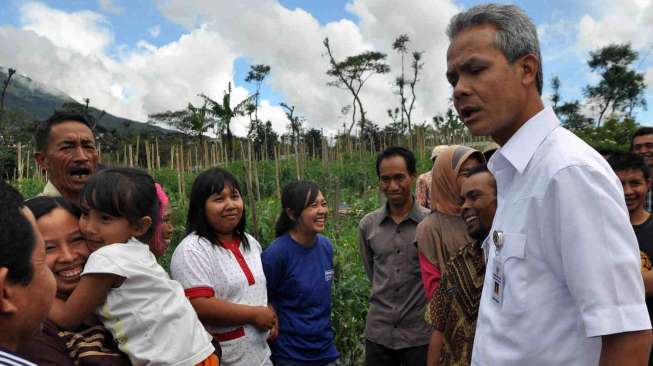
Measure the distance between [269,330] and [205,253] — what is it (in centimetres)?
46

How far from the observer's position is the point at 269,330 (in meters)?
2.21

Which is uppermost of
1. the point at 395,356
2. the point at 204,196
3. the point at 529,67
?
the point at 529,67

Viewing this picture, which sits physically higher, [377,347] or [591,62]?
[591,62]

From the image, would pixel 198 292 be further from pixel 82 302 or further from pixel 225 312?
pixel 82 302

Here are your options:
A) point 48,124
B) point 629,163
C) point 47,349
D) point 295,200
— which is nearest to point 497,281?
point 47,349

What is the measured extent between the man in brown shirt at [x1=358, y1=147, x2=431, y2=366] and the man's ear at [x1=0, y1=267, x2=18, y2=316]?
182 centimetres

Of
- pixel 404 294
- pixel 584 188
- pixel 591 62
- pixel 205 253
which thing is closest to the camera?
pixel 584 188

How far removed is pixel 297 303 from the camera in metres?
2.36

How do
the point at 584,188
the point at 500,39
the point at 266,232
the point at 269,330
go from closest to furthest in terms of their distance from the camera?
the point at 584,188, the point at 500,39, the point at 269,330, the point at 266,232

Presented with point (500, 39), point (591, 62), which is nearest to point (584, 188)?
point (500, 39)

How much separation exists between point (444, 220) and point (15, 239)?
1695 mm

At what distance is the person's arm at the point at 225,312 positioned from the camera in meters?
1.96

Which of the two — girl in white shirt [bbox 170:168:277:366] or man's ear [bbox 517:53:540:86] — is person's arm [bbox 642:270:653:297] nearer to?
man's ear [bbox 517:53:540:86]

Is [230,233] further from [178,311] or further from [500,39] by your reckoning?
[500,39]
